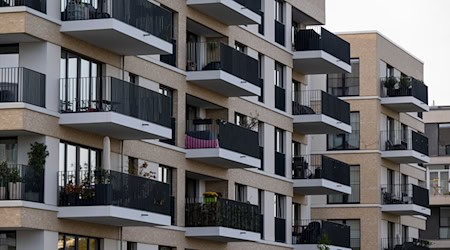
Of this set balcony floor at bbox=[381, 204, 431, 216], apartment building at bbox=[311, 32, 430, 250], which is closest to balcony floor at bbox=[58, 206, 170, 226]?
apartment building at bbox=[311, 32, 430, 250]

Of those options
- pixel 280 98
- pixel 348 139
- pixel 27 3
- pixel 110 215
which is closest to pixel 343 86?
pixel 348 139

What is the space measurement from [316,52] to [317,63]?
3.18 ft

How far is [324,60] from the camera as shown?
60.7 m

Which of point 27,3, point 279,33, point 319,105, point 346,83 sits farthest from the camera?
point 346,83

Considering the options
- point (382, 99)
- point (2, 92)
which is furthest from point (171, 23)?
point (382, 99)

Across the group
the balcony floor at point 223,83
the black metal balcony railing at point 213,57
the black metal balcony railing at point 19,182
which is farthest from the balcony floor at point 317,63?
the black metal balcony railing at point 19,182

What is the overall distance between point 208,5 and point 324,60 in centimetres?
1094

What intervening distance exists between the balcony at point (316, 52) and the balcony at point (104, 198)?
17.5 m

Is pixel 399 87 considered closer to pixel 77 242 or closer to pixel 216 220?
pixel 216 220

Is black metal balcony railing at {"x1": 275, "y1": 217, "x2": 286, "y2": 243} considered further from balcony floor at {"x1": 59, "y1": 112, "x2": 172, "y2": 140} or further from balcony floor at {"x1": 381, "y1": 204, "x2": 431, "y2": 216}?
balcony floor at {"x1": 381, "y1": 204, "x2": 431, "y2": 216}

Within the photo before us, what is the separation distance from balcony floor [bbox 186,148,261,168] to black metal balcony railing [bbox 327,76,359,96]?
20.9m

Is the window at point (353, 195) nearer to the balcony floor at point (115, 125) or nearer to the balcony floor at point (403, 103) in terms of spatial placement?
the balcony floor at point (403, 103)

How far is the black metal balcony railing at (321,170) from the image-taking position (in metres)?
60.2

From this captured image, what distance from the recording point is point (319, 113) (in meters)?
61.0
